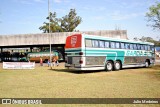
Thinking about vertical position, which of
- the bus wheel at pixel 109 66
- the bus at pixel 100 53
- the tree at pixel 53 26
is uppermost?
the tree at pixel 53 26

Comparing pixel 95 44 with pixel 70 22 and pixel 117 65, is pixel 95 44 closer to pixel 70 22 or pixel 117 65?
pixel 117 65

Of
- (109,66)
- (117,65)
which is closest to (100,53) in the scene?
(109,66)

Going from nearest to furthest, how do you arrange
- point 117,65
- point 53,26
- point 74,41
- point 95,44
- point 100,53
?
point 74,41 < point 95,44 < point 100,53 < point 117,65 < point 53,26

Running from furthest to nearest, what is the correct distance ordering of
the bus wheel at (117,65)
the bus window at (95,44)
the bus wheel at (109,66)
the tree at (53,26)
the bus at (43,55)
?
1. the tree at (53,26)
2. the bus at (43,55)
3. the bus wheel at (117,65)
4. the bus wheel at (109,66)
5. the bus window at (95,44)

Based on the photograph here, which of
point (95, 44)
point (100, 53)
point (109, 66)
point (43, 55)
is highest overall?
point (95, 44)

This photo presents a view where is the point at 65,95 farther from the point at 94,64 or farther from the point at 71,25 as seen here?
the point at 71,25

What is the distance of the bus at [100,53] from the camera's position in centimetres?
1731

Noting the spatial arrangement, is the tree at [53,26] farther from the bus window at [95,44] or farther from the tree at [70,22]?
the bus window at [95,44]

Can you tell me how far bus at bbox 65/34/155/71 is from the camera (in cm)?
1731

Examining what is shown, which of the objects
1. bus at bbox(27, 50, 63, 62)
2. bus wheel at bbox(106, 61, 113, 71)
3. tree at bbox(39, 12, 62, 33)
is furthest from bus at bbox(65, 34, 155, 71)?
tree at bbox(39, 12, 62, 33)

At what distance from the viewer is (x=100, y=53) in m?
18.4

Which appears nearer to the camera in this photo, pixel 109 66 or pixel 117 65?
pixel 109 66

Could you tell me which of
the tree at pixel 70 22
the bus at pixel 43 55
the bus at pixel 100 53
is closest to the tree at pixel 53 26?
the tree at pixel 70 22

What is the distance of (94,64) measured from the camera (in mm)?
18078
